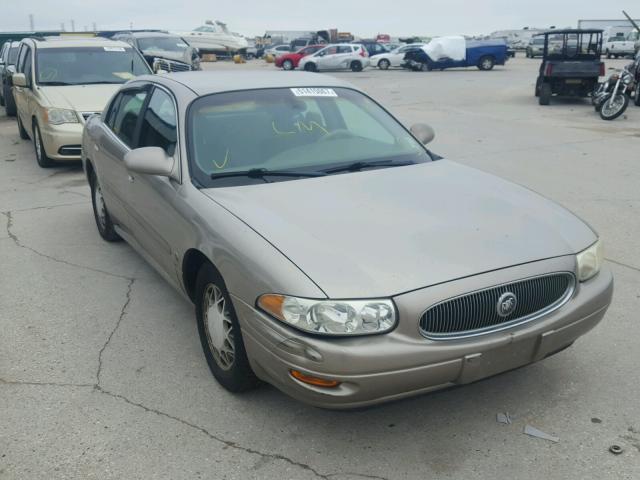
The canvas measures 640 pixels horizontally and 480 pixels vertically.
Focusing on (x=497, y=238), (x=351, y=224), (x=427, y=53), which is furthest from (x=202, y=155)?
(x=427, y=53)

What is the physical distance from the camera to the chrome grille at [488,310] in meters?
2.83

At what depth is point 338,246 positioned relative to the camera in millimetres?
3053

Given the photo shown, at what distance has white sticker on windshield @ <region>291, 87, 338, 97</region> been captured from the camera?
4496 mm

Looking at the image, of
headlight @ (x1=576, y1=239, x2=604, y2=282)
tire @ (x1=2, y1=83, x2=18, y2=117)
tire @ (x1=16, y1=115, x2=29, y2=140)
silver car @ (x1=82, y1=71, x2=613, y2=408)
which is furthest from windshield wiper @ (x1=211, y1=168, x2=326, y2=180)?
tire @ (x1=2, y1=83, x2=18, y2=117)

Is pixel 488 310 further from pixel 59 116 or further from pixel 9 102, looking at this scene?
pixel 9 102

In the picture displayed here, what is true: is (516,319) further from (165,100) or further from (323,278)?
(165,100)

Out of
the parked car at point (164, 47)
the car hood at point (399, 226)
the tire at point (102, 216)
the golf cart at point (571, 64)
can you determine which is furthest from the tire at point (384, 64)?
the car hood at point (399, 226)

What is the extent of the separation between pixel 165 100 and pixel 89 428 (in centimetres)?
225

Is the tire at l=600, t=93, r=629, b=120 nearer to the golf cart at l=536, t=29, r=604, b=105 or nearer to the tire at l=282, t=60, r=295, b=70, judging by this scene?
the golf cart at l=536, t=29, r=604, b=105

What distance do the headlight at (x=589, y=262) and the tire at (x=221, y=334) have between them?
171cm

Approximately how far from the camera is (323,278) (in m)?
2.83

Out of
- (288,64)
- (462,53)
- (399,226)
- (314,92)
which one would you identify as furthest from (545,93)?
(288,64)

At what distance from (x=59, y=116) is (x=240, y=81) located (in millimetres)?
5514

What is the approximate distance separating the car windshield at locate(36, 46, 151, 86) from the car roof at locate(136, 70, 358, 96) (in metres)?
5.60
